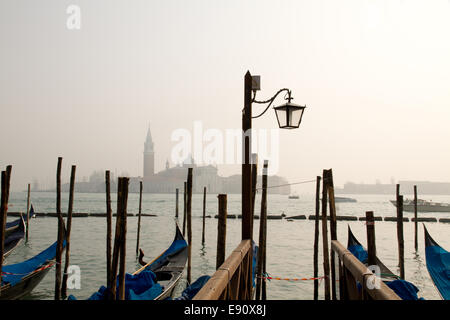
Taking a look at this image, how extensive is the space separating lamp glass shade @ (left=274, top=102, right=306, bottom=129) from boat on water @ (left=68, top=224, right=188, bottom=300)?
9.99ft

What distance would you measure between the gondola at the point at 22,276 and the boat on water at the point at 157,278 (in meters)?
2.24

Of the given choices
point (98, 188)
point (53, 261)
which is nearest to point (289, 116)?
point (53, 261)

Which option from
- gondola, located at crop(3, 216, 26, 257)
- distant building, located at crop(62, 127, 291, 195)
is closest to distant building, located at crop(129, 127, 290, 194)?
distant building, located at crop(62, 127, 291, 195)

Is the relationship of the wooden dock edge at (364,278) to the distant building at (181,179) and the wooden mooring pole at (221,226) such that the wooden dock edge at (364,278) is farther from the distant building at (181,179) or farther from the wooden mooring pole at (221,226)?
the distant building at (181,179)

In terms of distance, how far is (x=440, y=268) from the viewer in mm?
7305

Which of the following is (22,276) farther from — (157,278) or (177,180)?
(177,180)

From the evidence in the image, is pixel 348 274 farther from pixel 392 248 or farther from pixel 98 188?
pixel 98 188

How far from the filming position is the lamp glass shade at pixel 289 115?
441 centimetres

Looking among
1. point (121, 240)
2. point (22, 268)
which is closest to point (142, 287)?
point (121, 240)

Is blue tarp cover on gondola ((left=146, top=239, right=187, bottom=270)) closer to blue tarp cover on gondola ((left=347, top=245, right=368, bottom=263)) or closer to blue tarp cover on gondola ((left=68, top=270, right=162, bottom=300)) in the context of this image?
blue tarp cover on gondola ((left=68, top=270, right=162, bottom=300))

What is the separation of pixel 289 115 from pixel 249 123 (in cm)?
49

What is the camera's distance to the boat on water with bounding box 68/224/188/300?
5342mm

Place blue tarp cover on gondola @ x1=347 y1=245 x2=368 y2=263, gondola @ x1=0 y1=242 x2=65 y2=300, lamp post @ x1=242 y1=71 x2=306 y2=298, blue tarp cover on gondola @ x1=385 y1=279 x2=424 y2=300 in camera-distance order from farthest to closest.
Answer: blue tarp cover on gondola @ x1=347 y1=245 x2=368 y2=263
gondola @ x1=0 y1=242 x2=65 y2=300
lamp post @ x1=242 y1=71 x2=306 y2=298
blue tarp cover on gondola @ x1=385 y1=279 x2=424 y2=300
